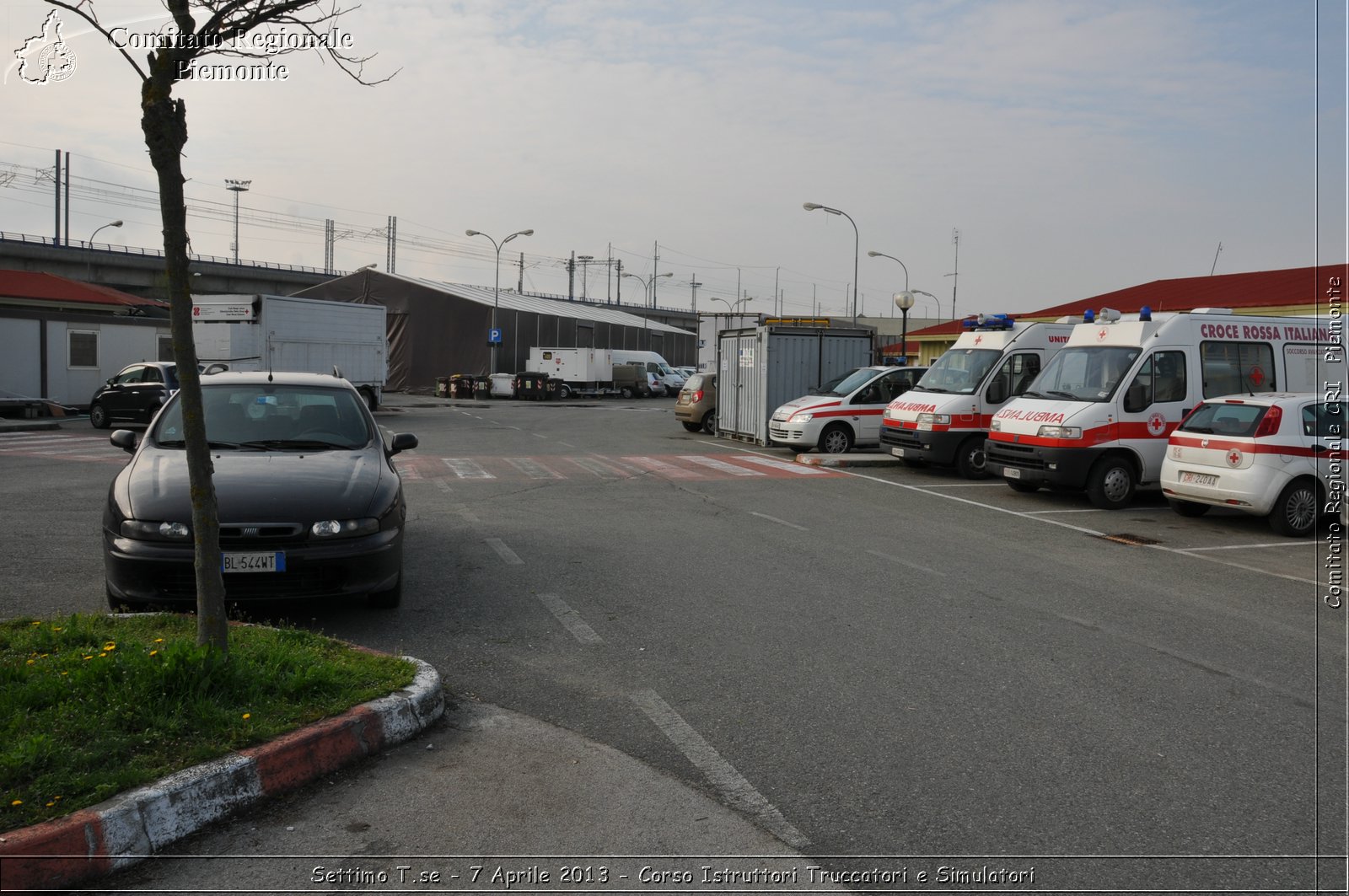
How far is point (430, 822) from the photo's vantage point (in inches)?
156

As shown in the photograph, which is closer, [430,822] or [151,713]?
[430,822]

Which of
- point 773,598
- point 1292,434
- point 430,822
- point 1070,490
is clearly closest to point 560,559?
point 773,598

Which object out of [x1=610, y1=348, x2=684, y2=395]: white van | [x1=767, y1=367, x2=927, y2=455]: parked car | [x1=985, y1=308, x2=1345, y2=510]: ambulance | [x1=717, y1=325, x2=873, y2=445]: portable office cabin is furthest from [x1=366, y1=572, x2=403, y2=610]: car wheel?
[x1=610, y1=348, x2=684, y2=395]: white van

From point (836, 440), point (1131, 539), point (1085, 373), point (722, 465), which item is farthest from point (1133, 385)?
point (836, 440)

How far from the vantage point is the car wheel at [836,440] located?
→ 2103 centimetres

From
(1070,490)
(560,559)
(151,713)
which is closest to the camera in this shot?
(151,713)

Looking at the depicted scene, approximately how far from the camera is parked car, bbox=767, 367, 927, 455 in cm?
2091

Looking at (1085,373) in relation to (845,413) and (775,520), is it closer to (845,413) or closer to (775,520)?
(775,520)

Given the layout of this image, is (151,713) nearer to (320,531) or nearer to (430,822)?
(430,822)

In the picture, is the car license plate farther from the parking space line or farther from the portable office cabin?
the portable office cabin

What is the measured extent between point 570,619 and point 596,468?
10.9 meters

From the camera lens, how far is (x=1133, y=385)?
14.4 meters

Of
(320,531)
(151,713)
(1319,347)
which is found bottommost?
(151,713)

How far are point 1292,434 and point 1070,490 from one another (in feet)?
13.7
